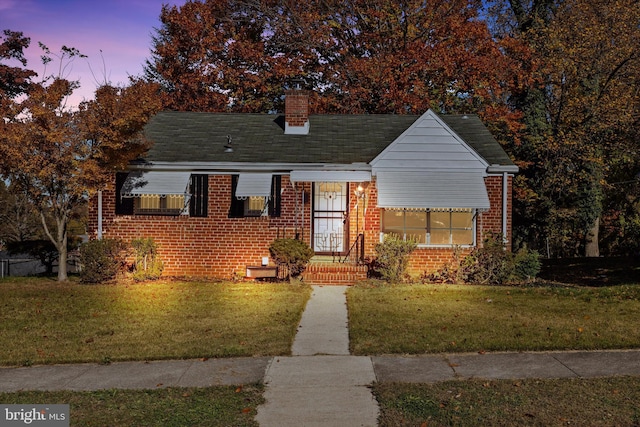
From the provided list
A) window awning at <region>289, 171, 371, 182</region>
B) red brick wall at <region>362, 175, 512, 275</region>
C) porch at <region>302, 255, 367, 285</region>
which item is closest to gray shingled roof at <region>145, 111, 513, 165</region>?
window awning at <region>289, 171, 371, 182</region>

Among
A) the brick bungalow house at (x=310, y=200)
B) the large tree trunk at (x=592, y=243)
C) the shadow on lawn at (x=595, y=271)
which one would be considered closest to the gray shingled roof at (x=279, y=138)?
the brick bungalow house at (x=310, y=200)

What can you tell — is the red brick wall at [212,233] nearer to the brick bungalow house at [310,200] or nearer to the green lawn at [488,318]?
the brick bungalow house at [310,200]

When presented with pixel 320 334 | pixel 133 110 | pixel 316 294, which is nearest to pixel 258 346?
pixel 320 334

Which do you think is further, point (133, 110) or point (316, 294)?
point (133, 110)

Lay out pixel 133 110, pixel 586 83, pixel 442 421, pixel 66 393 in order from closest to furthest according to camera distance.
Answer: pixel 442 421
pixel 66 393
pixel 133 110
pixel 586 83

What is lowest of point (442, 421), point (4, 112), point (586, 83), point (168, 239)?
point (442, 421)

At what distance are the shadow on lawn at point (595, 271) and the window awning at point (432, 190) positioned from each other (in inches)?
176

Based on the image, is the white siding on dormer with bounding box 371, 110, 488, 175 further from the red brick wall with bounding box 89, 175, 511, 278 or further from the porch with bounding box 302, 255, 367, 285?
the porch with bounding box 302, 255, 367, 285

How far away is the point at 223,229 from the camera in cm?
1608

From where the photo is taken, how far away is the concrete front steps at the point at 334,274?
14633 millimetres

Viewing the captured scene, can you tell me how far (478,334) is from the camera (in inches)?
352

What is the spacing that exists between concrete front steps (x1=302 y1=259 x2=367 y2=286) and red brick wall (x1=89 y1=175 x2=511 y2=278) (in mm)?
1233

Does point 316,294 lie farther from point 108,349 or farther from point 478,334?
point 108,349

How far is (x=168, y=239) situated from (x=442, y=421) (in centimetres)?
1194
